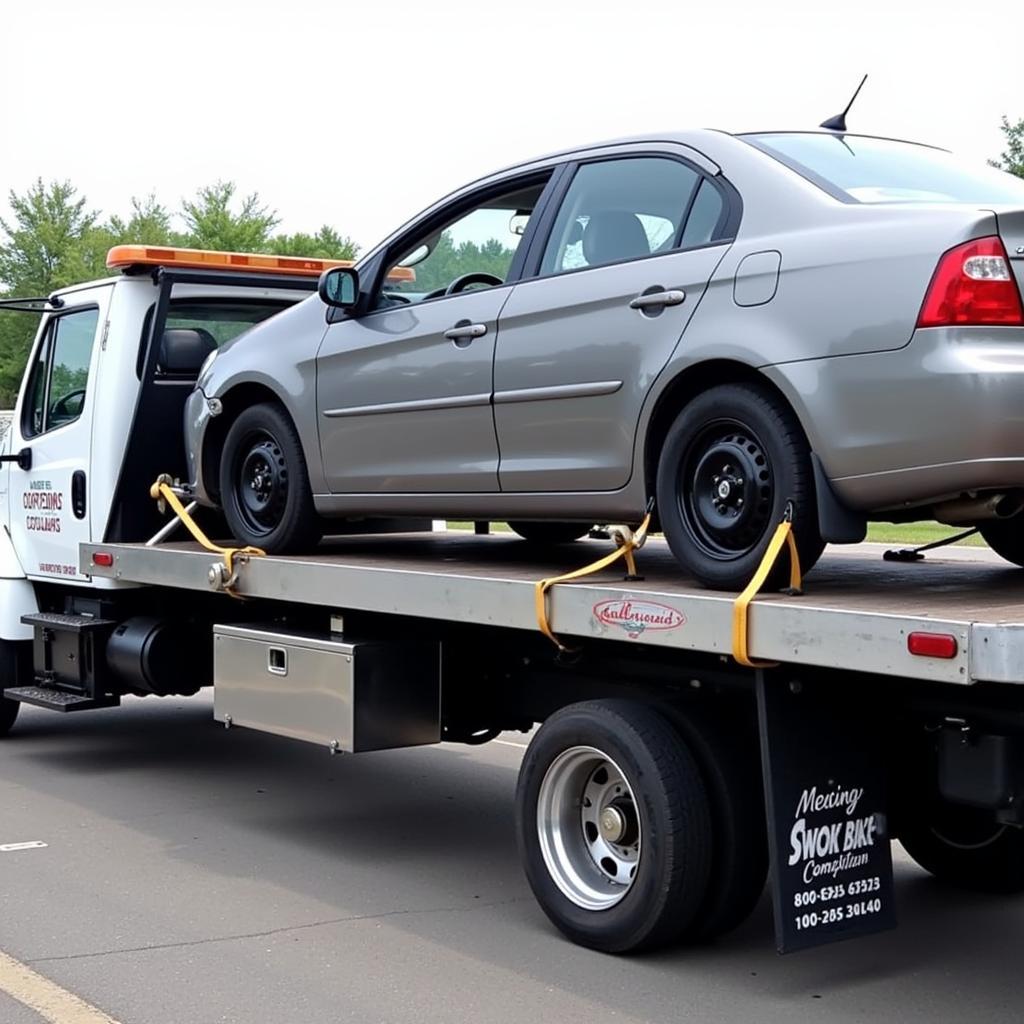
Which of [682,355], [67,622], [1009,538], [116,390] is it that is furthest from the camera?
[67,622]

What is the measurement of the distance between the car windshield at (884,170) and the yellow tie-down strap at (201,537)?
2.95 meters

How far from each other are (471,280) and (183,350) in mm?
2552

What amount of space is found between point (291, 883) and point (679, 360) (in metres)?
2.60

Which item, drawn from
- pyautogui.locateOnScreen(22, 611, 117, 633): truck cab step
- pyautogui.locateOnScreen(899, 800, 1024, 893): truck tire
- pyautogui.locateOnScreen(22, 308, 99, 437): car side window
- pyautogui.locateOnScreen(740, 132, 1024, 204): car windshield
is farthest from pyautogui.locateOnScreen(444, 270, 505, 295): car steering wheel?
pyautogui.locateOnScreen(22, 611, 117, 633): truck cab step

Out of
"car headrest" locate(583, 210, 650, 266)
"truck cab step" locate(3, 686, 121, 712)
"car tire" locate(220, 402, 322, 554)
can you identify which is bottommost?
"truck cab step" locate(3, 686, 121, 712)

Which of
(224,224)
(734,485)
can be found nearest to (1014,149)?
(224,224)

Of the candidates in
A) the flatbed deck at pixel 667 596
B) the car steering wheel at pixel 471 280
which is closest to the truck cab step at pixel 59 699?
the flatbed deck at pixel 667 596

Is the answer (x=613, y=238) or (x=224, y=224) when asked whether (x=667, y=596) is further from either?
(x=224, y=224)

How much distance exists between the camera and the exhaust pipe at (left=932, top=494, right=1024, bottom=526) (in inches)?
190

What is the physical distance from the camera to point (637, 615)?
5020mm

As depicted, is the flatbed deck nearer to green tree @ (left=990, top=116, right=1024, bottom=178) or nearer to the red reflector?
the red reflector

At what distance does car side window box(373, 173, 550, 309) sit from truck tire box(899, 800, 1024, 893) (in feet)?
8.77

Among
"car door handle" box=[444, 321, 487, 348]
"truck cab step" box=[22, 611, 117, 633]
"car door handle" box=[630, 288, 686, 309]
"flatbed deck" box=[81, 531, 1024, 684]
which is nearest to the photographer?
"flatbed deck" box=[81, 531, 1024, 684]

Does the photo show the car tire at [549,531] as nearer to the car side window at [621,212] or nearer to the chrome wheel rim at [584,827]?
the car side window at [621,212]
